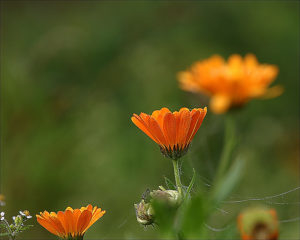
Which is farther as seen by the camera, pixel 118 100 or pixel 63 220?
pixel 118 100

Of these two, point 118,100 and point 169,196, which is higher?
point 118,100

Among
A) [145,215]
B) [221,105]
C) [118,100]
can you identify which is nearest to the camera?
[145,215]

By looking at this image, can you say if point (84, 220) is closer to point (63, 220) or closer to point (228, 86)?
point (63, 220)

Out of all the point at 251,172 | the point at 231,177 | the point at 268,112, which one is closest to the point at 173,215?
the point at 231,177

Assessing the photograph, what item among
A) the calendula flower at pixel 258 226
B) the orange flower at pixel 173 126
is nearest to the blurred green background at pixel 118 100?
the orange flower at pixel 173 126

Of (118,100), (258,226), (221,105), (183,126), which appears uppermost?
(118,100)

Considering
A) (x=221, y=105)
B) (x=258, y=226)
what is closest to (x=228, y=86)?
(x=221, y=105)

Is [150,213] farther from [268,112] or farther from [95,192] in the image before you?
[268,112]

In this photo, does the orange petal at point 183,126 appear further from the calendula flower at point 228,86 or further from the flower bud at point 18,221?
the calendula flower at point 228,86
